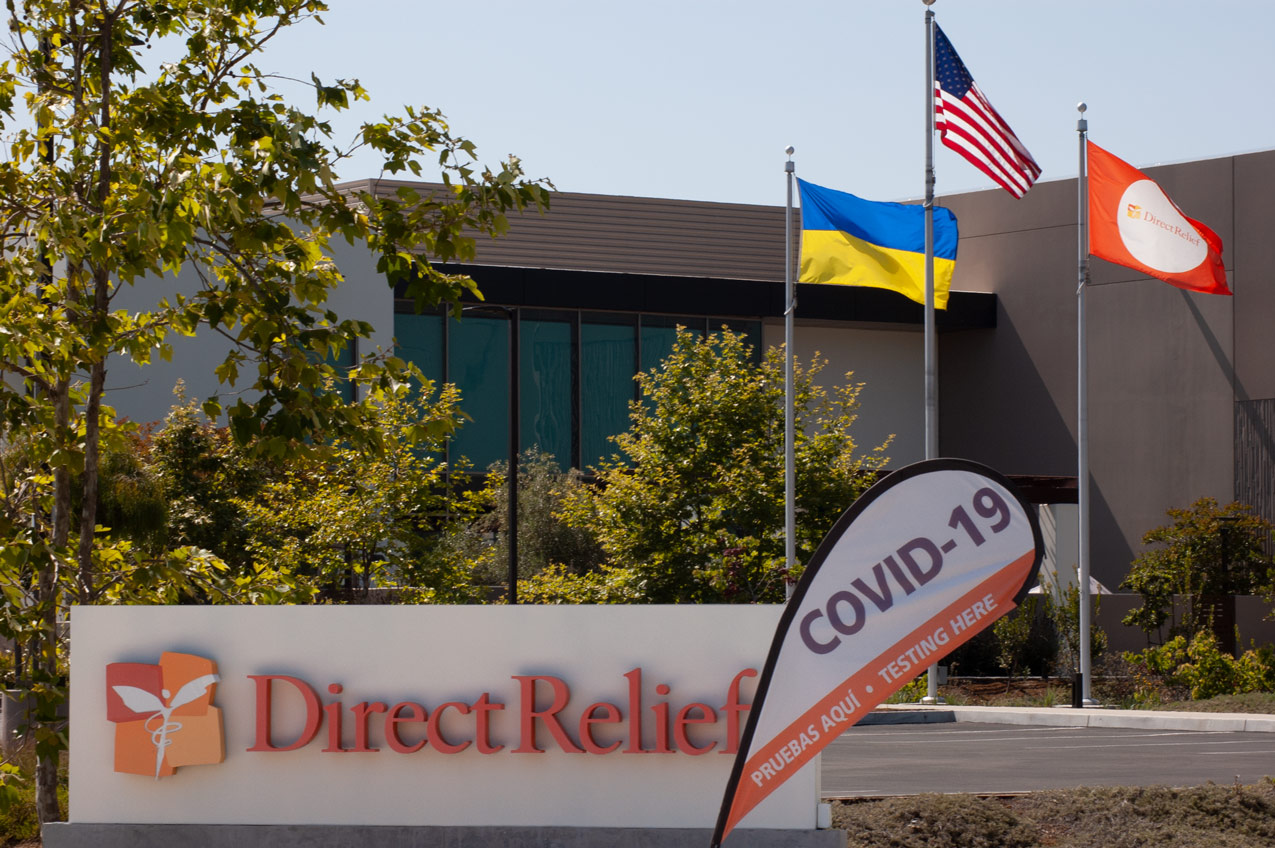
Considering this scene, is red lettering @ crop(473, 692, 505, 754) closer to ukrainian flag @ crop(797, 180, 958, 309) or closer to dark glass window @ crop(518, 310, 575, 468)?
ukrainian flag @ crop(797, 180, 958, 309)

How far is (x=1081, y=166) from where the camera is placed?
25.2 m

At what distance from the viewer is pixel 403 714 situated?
8750 millimetres

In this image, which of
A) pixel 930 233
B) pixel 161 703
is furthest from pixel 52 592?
pixel 930 233

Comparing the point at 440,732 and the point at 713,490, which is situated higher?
the point at 713,490

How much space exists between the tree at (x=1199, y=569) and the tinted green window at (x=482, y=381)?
1744cm

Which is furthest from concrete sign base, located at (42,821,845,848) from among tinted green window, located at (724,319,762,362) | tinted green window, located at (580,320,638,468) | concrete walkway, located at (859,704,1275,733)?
tinted green window, located at (724,319,762,362)

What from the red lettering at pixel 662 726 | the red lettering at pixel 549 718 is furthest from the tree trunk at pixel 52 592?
the red lettering at pixel 662 726

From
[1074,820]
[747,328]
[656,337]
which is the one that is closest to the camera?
[1074,820]

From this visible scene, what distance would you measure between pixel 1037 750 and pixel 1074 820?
302 inches

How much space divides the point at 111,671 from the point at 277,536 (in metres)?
18.6

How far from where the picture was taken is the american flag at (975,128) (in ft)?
75.4

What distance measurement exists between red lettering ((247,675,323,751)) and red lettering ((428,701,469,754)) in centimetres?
65

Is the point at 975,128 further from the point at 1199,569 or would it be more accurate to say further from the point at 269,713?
the point at 269,713

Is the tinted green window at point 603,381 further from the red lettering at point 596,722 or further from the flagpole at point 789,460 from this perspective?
the red lettering at point 596,722
